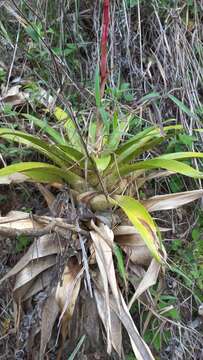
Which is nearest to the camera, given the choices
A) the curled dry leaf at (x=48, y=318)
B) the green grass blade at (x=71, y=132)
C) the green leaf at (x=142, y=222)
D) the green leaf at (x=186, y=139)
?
the green leaf at (x=142, y=222)

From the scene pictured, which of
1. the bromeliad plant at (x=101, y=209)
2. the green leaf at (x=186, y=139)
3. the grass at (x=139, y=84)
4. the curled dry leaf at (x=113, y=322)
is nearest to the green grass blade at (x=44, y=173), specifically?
the bromeliad plant at (x=101, y=209)

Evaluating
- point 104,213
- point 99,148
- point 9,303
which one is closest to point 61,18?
point 99,148

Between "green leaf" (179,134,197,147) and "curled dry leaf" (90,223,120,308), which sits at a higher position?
"green leaf" (179,134,197,147)

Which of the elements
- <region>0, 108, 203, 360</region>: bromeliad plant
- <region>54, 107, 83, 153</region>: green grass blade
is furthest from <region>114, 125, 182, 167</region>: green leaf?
<region>54, 107, 83, 153</region>: green grass blade

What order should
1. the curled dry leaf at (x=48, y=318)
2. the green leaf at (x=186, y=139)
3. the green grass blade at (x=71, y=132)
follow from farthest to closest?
the green leaf at (x=186, y=139), the green grass blade at (x=71, y=132), the curled dry leaf at (x=48, y=318)

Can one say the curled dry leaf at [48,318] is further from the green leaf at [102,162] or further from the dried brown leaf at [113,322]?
the green leaf at [102,162]

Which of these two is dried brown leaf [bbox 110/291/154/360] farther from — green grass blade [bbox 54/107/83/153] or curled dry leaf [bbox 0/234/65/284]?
green grass blade [bbox 54/107/83/153]
